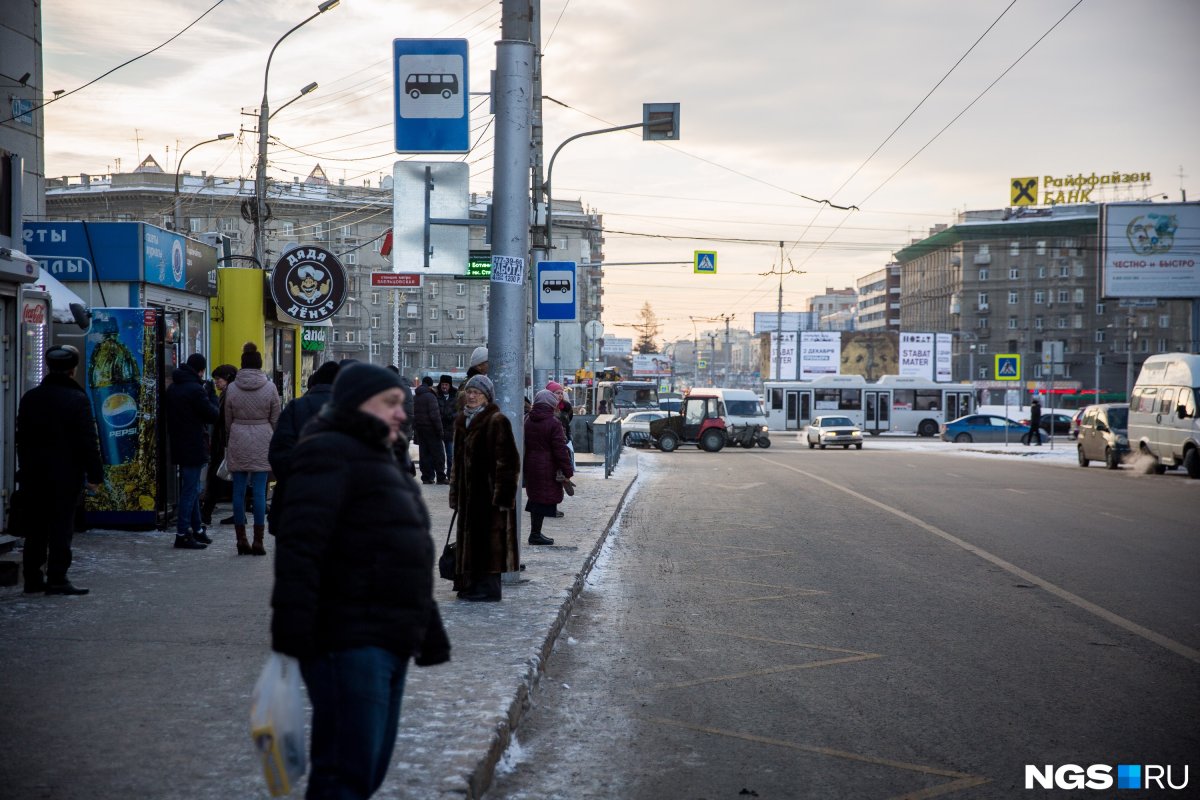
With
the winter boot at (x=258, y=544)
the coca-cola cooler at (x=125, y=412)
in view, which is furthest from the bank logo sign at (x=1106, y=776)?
the coca-cola cooler at (x=125, y=412)

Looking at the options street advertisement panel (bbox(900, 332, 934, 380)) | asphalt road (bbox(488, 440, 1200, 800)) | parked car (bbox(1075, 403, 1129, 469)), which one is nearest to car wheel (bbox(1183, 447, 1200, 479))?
parked car (bbox(1075, 403, 1129, 469))

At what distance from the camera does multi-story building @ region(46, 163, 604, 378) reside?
69.2 m

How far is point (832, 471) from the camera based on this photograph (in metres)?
26.6

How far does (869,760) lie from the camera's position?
4.89 metres

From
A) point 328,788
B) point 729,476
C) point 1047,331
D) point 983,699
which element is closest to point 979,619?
point 983,699

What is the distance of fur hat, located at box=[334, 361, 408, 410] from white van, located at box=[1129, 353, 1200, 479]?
977 inches

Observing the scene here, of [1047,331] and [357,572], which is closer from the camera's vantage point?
[357,572]

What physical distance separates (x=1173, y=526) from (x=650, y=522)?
266 inches

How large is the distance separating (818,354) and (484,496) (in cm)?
7053

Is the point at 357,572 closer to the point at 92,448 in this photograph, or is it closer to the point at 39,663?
the point at 39,663

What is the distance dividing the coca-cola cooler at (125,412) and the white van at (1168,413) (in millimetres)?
21621

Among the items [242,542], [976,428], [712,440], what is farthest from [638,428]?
[242,542]

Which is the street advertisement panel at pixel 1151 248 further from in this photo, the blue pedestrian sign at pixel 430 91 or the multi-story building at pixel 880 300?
the multi-story building at pixel 880 300

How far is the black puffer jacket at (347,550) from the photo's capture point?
10.3ft
